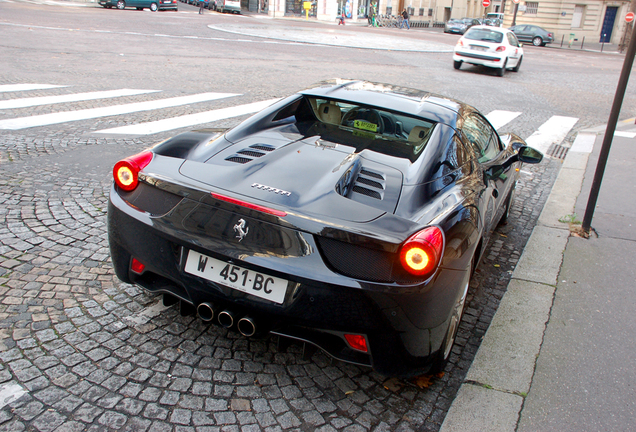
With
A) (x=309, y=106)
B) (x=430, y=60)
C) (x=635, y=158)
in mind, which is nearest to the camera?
(x=309, y=106)

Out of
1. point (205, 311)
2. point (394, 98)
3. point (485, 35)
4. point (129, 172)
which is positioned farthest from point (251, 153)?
point (485, 35)

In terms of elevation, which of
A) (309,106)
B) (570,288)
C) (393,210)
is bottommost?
(570,288)

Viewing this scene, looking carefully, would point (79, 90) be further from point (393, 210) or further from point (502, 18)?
point (502, 18)

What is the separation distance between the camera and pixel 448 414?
8.45 ft

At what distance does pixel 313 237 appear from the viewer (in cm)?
232

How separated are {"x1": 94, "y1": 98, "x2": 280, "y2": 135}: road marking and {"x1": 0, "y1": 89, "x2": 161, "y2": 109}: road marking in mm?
1898

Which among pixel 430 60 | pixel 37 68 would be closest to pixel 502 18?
pixel 430 60

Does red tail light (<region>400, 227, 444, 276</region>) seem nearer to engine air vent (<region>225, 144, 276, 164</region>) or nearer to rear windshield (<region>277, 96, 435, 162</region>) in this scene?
rear windshield (<region>277, 96, 435, 162</region>)

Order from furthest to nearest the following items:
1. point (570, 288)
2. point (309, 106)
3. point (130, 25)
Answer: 1. point (130, 25)
2. point (570, 288)
3. point (309, 106)

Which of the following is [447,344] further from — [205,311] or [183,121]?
[183,121]

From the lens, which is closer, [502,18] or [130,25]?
[130,25]

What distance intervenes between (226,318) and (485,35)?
18.1 meters

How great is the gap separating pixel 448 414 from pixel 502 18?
61.4 meters

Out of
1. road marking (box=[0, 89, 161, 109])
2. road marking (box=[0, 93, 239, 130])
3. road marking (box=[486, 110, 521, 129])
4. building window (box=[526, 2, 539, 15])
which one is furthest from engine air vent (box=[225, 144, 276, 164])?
building window (box=[526, 2, 539, 15])
